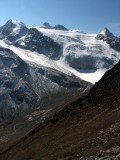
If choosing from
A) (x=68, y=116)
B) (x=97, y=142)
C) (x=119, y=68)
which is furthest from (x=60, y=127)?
(x=97, y=142)

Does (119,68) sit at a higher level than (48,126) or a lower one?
higher

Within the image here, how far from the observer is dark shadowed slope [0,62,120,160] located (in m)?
53.4

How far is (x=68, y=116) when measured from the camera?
368ft

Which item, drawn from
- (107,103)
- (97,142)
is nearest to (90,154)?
(97,142)

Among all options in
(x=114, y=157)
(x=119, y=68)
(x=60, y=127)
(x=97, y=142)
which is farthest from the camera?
(x=119, y=68)

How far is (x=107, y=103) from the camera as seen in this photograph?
3728 inches

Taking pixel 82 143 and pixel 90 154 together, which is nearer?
pixel 90 154

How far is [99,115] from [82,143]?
26.5 metres

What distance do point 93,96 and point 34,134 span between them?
20.5 meters

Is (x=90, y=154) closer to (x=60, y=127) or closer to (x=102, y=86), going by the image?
(x=60, y=127)

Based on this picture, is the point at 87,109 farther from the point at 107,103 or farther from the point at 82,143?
the point at 82,143

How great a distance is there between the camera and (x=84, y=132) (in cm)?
7562

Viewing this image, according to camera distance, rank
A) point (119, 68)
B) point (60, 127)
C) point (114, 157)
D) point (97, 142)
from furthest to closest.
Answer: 1. point (119, 68)
2. point (60, 127)
3. point (97, 142)
4. point (114, 157)

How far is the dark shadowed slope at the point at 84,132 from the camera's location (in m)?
53.4
